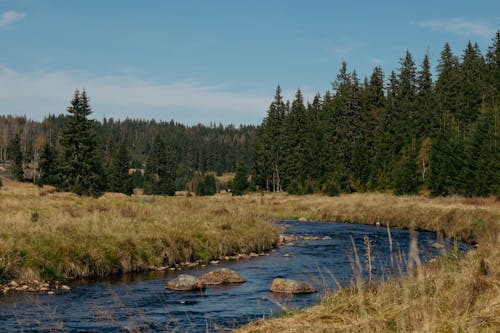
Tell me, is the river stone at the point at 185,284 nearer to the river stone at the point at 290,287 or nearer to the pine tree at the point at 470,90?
the river stone at the point at 290,287

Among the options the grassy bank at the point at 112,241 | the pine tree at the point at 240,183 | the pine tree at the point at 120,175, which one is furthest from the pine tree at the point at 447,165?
the pine tree at the point at 120,175

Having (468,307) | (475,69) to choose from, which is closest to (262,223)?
(468,307)

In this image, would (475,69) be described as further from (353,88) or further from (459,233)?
(459,233)

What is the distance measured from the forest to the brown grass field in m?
20.6

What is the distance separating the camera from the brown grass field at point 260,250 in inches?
228

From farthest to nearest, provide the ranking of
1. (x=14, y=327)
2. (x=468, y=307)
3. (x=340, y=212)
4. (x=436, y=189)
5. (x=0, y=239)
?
(x=436, y=189), (x=340, y=212), (x=0, y=239), (x=14, y=327), (x=468, y=307)

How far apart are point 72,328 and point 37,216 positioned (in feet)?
36.9

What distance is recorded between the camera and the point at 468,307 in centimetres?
591

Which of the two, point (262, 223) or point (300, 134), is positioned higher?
point (300, 134)

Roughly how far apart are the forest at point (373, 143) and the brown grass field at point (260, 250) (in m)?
20.6

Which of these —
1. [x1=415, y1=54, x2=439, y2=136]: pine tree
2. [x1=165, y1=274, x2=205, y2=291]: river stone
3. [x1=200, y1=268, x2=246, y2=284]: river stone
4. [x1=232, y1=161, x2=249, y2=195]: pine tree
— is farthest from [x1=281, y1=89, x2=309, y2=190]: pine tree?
[x1=165, y1=274, x2=205, y2=291]: river stone

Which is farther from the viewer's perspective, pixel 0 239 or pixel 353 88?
pixel 353 88

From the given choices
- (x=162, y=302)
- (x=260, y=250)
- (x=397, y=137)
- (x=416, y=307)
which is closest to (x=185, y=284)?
(x=162, y=302)

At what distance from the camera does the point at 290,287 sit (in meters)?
14.6
